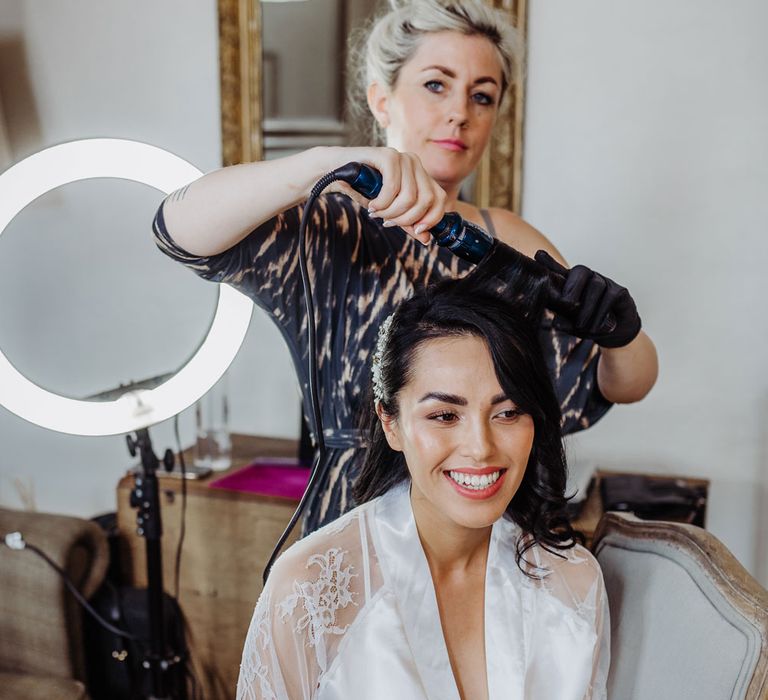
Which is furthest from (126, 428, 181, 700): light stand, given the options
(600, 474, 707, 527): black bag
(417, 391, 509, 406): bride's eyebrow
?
(600, 474, 707, 527): black bag

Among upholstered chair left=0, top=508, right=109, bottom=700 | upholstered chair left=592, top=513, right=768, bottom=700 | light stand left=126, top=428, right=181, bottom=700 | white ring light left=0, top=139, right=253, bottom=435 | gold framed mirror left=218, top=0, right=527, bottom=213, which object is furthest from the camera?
gold framed mirror left=218, top=0, right=527, bottom=213

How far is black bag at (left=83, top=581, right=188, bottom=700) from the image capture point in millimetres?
1967

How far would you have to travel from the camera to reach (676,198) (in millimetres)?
1998

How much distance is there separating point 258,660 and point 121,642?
1.13m

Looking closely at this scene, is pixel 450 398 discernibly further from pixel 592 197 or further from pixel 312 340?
pixel 592 197

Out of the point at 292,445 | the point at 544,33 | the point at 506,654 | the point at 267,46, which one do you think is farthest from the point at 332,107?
the point at 506,654

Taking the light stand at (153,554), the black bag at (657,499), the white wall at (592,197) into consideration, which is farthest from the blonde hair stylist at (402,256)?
the white wall at (592,197)

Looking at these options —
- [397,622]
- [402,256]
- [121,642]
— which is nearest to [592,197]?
[402,256]

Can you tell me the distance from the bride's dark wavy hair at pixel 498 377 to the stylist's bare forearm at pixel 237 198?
0.25 metres

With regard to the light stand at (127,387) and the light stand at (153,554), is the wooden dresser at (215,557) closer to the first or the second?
the light stand at (153,554)

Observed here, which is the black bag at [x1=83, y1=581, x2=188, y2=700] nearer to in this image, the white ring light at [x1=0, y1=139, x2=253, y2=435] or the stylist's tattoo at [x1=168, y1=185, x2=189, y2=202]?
the white ring light at [x1=0, y1=139, x2=253, y2=435]

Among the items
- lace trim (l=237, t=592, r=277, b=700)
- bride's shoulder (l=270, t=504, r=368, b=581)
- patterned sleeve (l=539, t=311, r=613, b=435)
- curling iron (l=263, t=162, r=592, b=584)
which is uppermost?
curling iron (l=263, t=162, r=592, b=584)

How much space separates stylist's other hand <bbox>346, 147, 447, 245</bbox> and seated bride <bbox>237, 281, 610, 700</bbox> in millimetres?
233

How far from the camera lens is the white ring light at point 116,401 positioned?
1.09 m
